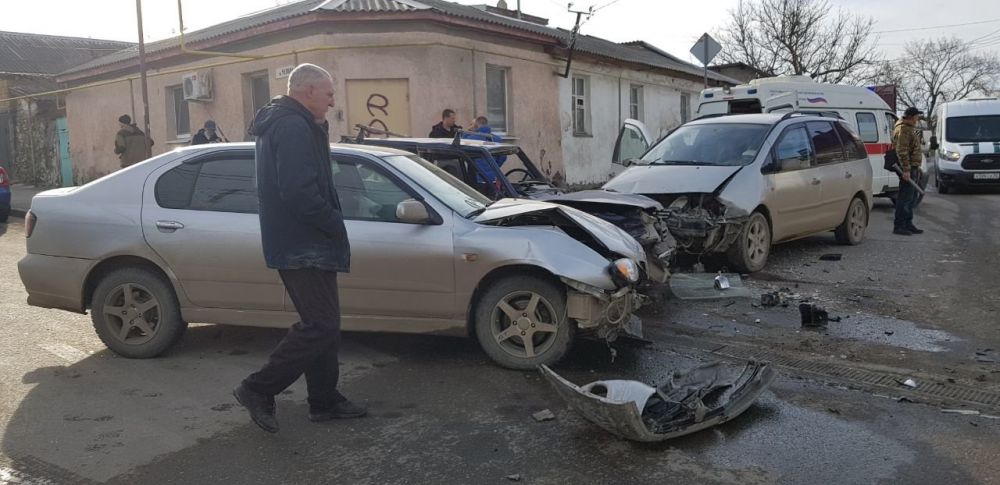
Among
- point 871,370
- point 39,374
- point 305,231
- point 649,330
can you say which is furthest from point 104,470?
point 871,370

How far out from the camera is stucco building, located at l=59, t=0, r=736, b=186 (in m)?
14.2

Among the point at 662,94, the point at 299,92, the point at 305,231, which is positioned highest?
the point at 662,94

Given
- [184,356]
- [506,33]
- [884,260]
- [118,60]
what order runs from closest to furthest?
[184,356] < [884,260] < [506,33] < [118,60]

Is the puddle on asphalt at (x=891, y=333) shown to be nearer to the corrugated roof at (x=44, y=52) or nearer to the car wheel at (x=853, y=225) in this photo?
the car wheel at (x=853, y=225)

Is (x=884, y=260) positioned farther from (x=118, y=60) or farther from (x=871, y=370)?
(x=118, y=60)

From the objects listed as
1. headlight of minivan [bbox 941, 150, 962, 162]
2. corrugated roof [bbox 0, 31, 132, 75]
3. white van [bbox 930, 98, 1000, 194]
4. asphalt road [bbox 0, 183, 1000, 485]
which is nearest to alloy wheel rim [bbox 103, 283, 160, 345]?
asphalt road [bbox 0, 183, 1000, 485]

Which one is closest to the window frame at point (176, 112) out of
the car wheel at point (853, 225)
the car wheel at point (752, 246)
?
the car wheel at point (752, 246)

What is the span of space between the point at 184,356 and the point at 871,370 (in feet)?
15.2

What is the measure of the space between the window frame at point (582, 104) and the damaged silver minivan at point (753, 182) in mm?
9080

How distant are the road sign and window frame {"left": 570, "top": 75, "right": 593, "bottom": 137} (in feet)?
13.6

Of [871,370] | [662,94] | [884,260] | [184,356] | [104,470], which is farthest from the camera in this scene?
[662,94]

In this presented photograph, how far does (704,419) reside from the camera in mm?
3939

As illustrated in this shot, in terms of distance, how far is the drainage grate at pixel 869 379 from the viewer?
4.46 m

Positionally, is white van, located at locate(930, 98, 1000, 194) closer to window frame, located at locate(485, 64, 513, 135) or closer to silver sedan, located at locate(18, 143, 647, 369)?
window frame, located at locate(485, 64, 513, 135)
